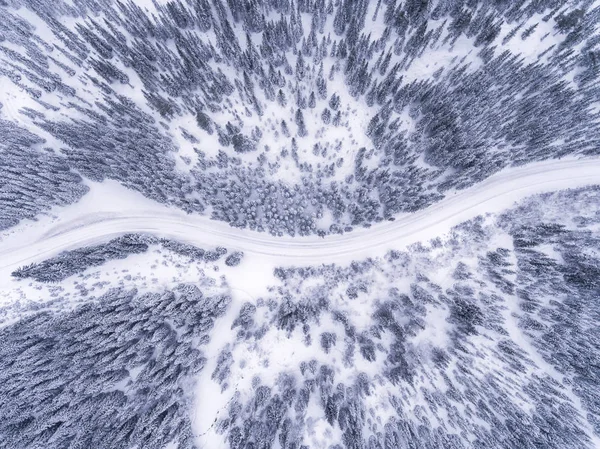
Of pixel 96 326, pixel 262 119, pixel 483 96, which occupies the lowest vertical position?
pixel 96 326

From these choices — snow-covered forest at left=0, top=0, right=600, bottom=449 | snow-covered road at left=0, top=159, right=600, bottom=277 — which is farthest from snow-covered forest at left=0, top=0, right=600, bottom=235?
snow-covered road at left=0, top=159, right=600, bottom=277

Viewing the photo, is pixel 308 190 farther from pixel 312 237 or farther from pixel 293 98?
pixel 293 98

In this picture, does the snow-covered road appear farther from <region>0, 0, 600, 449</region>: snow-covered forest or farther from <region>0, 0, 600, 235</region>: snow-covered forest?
<region>0, 0, 600, 235</region>: snow-covered forest

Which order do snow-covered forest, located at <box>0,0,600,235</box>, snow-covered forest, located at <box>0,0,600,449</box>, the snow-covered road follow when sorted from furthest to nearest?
the snow-covered road
snow-covered forest, located at <box>0,0,600,235</box>
snow-covered forest, located at <box>0,0,600,449</box>

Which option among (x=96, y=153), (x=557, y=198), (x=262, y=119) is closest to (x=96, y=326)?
(x=96, y=153)

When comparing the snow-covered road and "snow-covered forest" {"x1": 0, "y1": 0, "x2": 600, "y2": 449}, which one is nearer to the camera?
"snow-covered forest" {"x1": 0, "y1": 0, "x2": 600, "y2": 449}

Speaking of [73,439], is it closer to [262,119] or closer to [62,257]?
[62,257]
